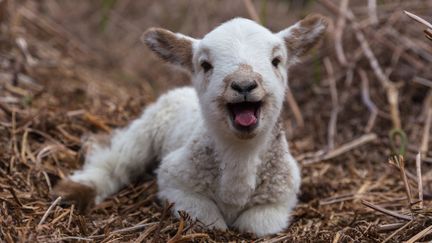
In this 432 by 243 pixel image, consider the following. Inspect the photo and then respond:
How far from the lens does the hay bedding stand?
14.2ft

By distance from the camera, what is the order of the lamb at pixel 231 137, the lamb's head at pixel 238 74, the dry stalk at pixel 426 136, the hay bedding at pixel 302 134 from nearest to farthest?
the lamb's head at pixel 238 74, the lamb at pixel 231 137, the hay bedding at pixel 302 134, the dry stalk at pixel 426 136

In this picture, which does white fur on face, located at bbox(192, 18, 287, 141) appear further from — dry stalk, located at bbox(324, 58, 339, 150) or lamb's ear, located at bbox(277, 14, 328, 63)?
dry stalk, located at bbox(324, 58, 339, 150)

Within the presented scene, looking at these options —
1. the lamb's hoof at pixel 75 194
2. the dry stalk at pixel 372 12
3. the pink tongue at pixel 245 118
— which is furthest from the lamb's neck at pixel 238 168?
the dry stalk at pixel 372 12

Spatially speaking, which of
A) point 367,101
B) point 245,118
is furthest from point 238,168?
point 367,101

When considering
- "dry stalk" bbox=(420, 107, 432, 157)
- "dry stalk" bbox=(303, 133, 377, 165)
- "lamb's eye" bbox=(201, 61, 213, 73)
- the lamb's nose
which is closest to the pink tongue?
the lamb's nose

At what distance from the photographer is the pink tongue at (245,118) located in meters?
4.03

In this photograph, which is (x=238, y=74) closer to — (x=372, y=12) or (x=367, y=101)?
(x=367, y=101)

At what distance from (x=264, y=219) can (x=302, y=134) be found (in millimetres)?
2980

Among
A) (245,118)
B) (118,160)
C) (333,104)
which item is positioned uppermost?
(245,118)

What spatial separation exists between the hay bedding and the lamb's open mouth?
778 millimetres

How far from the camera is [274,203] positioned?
4805 mm

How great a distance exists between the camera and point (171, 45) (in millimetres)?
4871

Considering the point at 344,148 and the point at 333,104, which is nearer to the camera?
the point at 344,148

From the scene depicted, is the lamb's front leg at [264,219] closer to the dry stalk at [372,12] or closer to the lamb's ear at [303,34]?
the lamb's ear at [303,34]
